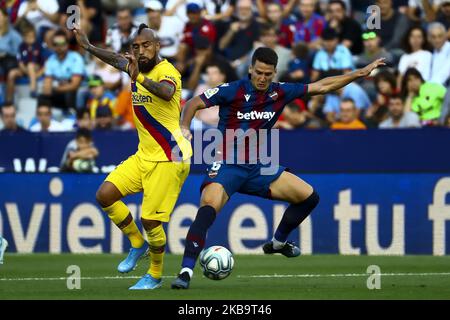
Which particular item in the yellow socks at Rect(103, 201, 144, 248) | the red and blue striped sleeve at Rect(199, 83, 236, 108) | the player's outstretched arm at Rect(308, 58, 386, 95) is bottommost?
the yellow socks at Rect(103, 201, 144, 248)

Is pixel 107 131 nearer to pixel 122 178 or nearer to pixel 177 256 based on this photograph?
pixel 177 256

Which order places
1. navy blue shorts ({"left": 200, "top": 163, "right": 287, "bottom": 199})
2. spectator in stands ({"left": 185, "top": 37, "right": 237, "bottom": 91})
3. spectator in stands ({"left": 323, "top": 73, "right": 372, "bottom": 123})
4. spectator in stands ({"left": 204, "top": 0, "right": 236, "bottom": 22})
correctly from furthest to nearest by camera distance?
spectator in stands ({"left": 204, "top": 0, "right": 236, "bottom": 22}) < spectator in stands ({"left": 185, "top": 37, "right": 237, "bottom": 91}) < spectator in stands ({"left": 323, "top": 73, "right": 372, "bottom": 123}) < navy blue shorts ({"left": 200, "top": 163, "right": 287, "bottom": 199})

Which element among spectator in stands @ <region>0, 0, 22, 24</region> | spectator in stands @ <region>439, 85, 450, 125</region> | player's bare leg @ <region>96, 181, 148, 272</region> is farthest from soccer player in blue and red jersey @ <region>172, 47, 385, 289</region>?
spectator in stands @ <region>0, 0, 22, 24</region>

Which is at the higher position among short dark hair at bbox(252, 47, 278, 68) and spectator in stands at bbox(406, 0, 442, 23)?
spectator in stands at bbox(406, 0, 442, 23)

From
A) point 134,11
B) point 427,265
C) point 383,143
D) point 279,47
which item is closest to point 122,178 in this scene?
point 427,265

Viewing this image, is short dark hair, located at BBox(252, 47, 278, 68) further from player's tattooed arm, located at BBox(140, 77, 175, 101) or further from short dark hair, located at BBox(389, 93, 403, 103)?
short dark hair, located at BBox(389, 93, 403, 103)

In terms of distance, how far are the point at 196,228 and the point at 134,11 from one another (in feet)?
37.0

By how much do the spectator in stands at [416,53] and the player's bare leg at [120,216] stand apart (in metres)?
7.80

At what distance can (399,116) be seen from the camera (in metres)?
18.9

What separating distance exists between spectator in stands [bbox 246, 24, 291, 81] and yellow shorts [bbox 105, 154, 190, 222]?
27.1 feet

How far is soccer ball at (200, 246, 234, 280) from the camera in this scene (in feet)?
38.6

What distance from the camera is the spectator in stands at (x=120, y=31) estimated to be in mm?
21328

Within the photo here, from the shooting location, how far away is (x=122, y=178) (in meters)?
12.5

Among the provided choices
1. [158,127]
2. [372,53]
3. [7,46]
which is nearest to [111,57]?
[158,127]
